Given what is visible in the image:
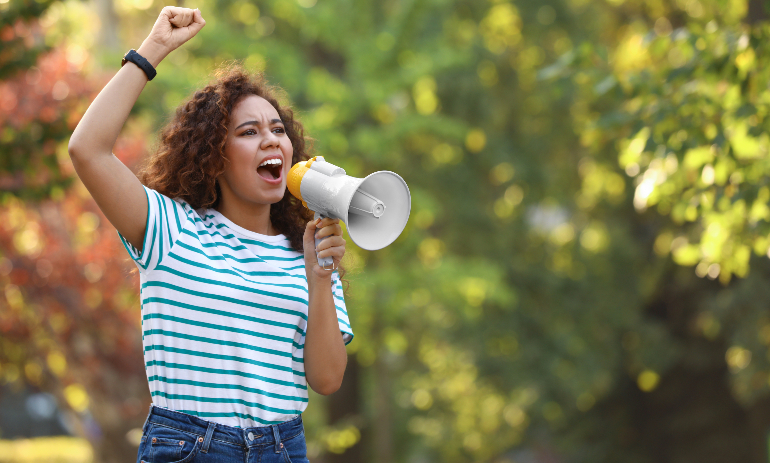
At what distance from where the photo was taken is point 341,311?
205 centimetres

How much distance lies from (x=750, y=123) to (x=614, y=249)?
25.0ft

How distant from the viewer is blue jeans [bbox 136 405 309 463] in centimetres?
169

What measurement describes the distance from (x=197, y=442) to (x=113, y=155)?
686mm

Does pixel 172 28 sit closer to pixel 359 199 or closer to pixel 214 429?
pixel 359 199

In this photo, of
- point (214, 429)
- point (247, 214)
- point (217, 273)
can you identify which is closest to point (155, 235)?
point (217, 273)

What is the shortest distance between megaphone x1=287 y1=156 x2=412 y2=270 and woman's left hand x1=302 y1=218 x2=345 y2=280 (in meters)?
0.02

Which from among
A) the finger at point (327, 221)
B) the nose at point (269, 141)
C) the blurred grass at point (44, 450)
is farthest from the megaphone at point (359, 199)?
the blurred grass at point (44, 450)

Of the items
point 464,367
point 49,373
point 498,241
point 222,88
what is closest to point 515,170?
point 498,241

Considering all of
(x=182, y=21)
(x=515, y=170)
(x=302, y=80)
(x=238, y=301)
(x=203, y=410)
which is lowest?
(x=203, y=410)

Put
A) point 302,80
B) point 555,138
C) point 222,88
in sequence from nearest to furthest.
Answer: point 222,88 < point 302,80 < point 555,138

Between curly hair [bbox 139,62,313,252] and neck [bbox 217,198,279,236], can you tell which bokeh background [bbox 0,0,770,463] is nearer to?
curly hair [bbox 139,62,313,252]

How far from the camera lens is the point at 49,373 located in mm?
7129

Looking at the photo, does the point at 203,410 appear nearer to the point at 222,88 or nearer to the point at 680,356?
the point at 222,88

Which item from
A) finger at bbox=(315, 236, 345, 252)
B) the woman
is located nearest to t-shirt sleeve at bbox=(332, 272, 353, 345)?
the woman
